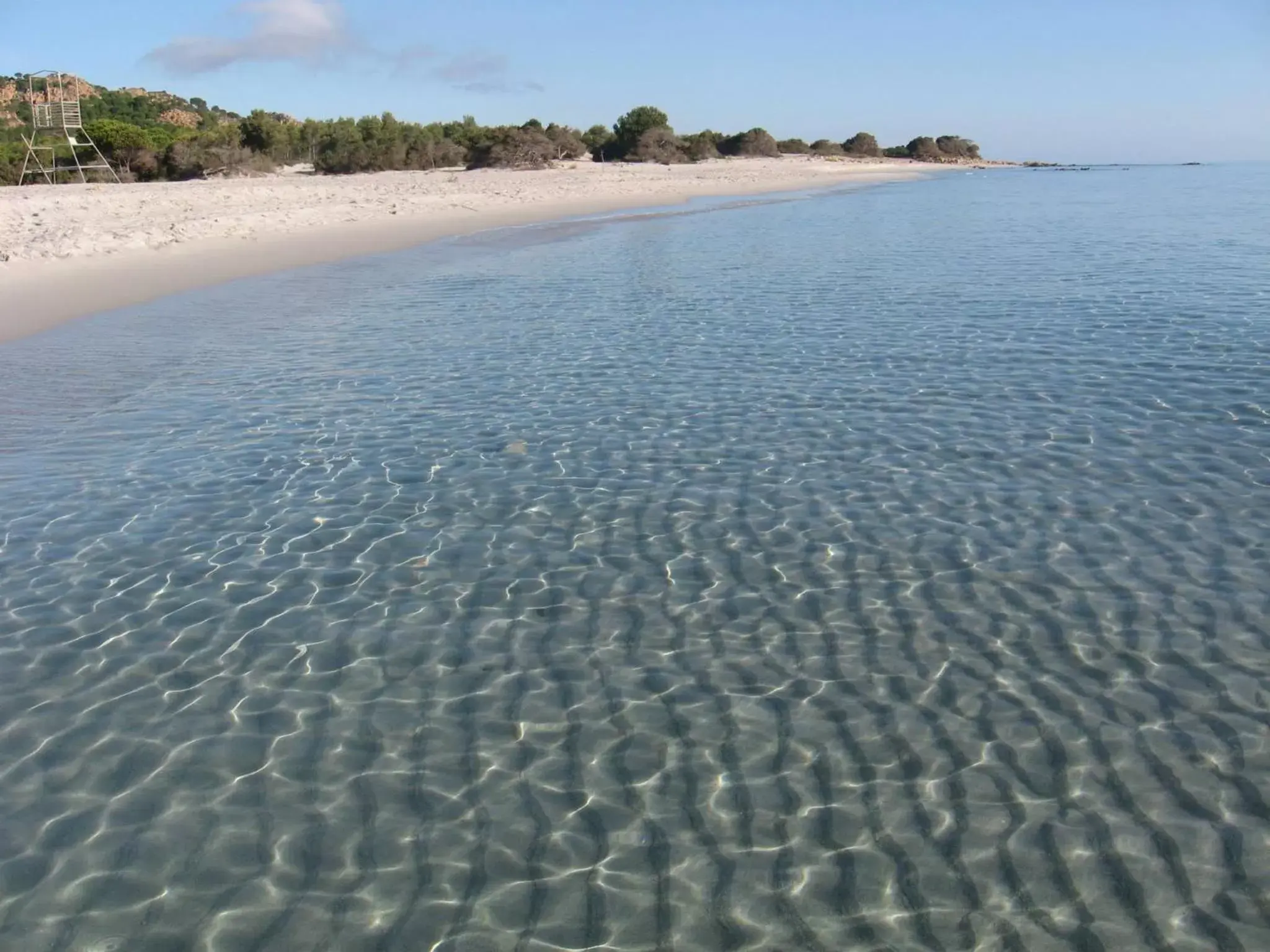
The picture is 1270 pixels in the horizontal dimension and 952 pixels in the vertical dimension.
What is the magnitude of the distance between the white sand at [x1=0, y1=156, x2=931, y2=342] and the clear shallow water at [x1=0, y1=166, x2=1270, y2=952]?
244 inches

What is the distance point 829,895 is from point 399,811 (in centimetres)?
182

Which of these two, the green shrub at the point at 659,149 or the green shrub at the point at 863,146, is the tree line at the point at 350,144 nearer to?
the green shrub at the point at 659,149

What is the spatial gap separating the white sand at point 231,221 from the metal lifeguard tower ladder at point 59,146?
10.4ft

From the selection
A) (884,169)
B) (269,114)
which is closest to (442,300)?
(269,114)

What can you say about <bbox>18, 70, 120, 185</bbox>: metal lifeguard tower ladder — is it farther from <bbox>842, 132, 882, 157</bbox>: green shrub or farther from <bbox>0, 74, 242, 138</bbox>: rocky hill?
<bbox>842, 132, 882, 157</bbox>: green shrub

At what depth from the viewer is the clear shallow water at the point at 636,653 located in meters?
3.93

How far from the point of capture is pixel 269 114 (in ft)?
181

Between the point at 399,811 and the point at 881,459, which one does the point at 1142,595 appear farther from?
the point at 399,811

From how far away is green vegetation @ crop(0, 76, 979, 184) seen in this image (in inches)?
1818

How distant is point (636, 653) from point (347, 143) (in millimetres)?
52125

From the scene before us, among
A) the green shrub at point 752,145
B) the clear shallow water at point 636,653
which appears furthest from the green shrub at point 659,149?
the clear shallow water at point 636,653

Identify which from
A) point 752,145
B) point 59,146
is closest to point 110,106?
point 59,146

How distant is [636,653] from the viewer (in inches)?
224

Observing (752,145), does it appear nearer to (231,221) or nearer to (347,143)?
(347,143)
